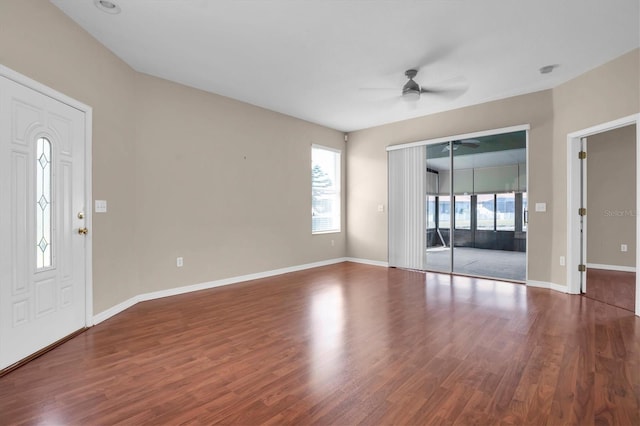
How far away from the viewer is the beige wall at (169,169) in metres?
2.81

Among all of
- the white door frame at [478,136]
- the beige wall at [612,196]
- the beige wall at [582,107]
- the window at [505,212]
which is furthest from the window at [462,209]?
the beige wall at [612,196]

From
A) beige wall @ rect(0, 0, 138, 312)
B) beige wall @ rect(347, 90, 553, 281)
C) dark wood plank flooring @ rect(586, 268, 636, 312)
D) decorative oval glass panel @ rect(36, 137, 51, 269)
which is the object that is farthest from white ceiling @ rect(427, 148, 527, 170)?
decorative oval glass panel @ rect(36, 137, 51, 269)

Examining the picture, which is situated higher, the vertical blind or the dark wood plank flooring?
the vertical blind

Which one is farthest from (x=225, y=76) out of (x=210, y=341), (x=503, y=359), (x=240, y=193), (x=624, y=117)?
(x=624, y=117)

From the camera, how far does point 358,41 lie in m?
3.23

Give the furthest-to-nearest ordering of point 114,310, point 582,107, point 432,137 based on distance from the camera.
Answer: point 432,137 → point 582,107 → point 114,310

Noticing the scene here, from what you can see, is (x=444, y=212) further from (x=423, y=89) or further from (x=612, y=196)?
(x=612, y=196)

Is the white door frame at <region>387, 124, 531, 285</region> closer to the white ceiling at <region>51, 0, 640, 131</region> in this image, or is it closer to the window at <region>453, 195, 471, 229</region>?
the window at <region>453, 195, 471, 229</region>

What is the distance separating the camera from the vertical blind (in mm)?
5812

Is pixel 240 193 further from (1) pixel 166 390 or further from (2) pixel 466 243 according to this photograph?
(2) pixel 466 243

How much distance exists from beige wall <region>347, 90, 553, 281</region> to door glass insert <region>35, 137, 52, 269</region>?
205 inches

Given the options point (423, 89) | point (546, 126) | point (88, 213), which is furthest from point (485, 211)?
point (88, 213)

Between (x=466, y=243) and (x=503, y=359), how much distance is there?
235 inches

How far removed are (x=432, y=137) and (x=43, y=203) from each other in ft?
18.0
